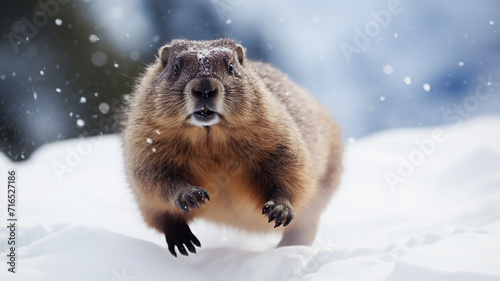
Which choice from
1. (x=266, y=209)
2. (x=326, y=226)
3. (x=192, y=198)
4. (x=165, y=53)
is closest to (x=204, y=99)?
(x=192, y=198)

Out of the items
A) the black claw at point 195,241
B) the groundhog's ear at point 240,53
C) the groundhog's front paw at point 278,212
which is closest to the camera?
the groundhog's front paw at point 278,212

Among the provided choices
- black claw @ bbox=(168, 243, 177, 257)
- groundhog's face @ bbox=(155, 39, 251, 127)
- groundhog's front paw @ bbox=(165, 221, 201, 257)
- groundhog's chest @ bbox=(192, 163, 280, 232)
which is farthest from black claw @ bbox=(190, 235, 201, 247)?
groundhog's face @ bbox=(155, 39, 251, 127)

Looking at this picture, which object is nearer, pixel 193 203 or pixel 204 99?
pixel 204 99

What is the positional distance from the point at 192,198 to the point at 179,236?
29.4 inches

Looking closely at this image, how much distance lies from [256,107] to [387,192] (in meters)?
4.60

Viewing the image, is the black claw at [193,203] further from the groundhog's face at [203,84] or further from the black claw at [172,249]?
the black claw at [172,249]

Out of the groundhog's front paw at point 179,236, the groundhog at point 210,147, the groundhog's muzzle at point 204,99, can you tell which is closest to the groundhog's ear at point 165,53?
the groundhog at point 210,147

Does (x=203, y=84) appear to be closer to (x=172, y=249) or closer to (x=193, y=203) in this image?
(x=193, y=203)

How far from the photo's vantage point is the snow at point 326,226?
12.4 ft

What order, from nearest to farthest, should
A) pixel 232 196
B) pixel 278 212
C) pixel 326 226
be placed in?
pixel 278 212 < pixel 232 196 < pixel 326 226

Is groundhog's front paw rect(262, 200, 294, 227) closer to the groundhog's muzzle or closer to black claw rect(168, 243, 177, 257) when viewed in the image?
the groundhog's muzzle

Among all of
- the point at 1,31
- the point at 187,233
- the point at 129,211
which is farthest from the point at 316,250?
the point at 1,31

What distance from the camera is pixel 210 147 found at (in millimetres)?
4418

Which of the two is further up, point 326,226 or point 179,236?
point 326,226
